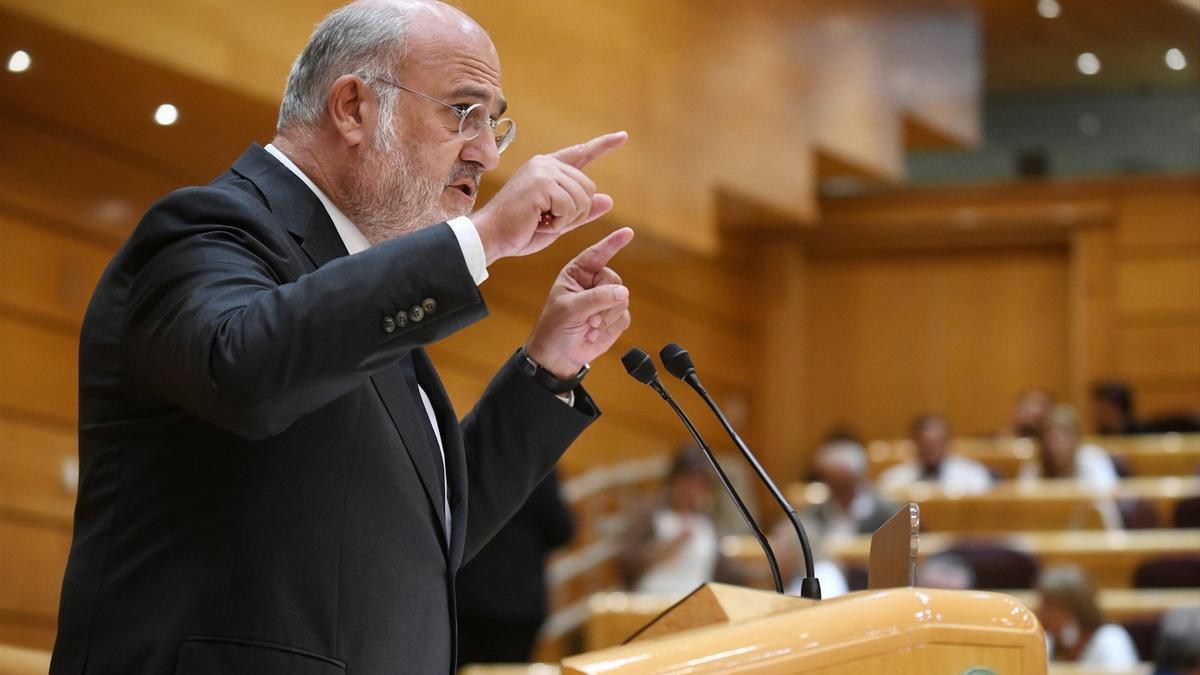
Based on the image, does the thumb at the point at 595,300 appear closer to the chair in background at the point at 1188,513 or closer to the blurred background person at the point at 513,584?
the blurred background person at the point at 513,584

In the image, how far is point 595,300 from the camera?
4.89 feet

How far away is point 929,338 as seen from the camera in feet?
32.0

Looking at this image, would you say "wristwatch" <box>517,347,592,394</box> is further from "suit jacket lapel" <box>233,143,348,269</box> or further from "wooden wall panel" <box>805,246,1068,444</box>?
"wooden wall panel" <box>805,246,1068,444</box>

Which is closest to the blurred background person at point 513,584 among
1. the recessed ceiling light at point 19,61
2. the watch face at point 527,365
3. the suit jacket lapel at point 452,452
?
the recessed ceiling light at point 19,61

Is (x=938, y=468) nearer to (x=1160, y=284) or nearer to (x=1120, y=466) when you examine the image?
(x=1120, y=466)

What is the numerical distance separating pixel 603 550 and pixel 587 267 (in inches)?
207

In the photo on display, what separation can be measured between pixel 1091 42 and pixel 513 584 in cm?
404

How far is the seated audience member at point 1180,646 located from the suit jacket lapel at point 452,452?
264cm

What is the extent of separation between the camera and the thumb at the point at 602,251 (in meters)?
1.51

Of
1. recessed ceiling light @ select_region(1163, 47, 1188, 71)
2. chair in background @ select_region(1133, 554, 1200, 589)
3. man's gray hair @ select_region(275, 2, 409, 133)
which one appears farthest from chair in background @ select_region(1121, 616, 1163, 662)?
man's gray hair @ select_region(275, 2, 409, 133)

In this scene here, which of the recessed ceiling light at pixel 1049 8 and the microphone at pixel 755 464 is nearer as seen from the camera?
the microphone at pixel 755 464

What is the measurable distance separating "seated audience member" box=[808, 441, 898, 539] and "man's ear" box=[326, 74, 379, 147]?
463 centimetres

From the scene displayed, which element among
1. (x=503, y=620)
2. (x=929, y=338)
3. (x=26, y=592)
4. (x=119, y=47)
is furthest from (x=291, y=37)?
(x=929, y=338)

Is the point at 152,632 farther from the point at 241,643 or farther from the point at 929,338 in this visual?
the point at 929,338
